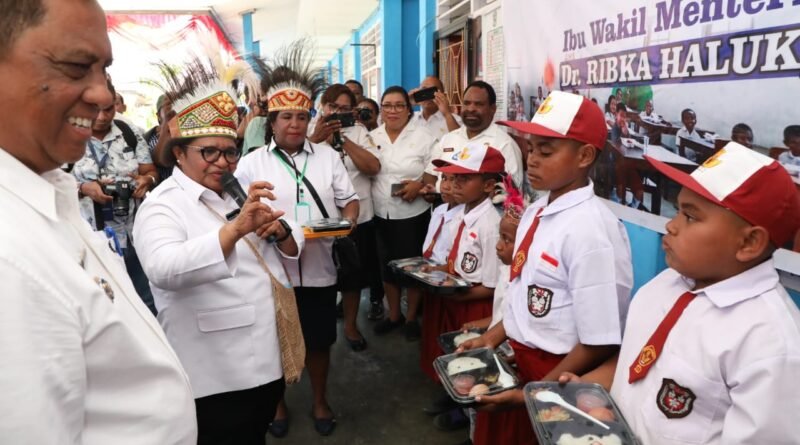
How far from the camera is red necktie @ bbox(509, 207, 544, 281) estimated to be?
1.73m

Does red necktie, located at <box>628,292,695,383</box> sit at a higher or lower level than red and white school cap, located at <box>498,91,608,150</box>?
lower

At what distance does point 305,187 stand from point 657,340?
178 cm

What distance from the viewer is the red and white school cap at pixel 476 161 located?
2463 mm

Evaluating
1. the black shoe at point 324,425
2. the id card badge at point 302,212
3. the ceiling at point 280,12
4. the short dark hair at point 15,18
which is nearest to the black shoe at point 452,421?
the black shoe at point 324,425

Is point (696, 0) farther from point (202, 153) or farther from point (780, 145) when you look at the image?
point (202, 153)

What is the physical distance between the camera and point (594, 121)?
168 centimetres

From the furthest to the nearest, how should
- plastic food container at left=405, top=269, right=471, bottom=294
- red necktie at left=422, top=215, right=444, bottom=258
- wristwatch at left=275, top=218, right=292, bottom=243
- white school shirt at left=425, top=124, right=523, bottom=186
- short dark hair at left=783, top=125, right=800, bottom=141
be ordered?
white school shirt at left=425, top=124, right=523, bottom=186, red necktie at left=422, top=215, right=444, bottom=258, plastic food container at left=405, top=269, right=471, bottom=294, wristwatch at left=275, top=218, right=292, bottom=243, short dark hair at left=783, top=125, right=800, bottom=141

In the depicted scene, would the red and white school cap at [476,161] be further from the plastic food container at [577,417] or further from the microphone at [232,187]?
the plastic food container at [577,417]

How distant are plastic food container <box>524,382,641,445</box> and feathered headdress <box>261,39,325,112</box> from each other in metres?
1.85

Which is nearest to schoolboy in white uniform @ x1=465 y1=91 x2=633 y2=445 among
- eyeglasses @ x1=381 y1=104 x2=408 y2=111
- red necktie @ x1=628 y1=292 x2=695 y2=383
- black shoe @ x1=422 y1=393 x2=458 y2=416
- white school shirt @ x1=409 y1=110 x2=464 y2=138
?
red necktie @ x1=628 y1=292 x2=695 y2=383

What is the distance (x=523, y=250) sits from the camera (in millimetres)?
1748

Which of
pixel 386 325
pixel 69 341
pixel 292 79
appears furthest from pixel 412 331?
pixel 69 341

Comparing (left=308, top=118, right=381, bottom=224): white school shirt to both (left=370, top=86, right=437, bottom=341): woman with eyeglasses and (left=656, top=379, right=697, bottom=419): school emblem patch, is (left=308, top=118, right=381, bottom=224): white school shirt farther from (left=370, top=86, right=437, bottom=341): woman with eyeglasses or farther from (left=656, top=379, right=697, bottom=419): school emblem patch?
(left=656, top=379, right=697, bottom=419): school emblem patch

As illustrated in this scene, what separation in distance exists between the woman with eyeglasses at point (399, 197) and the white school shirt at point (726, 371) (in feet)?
7.93
